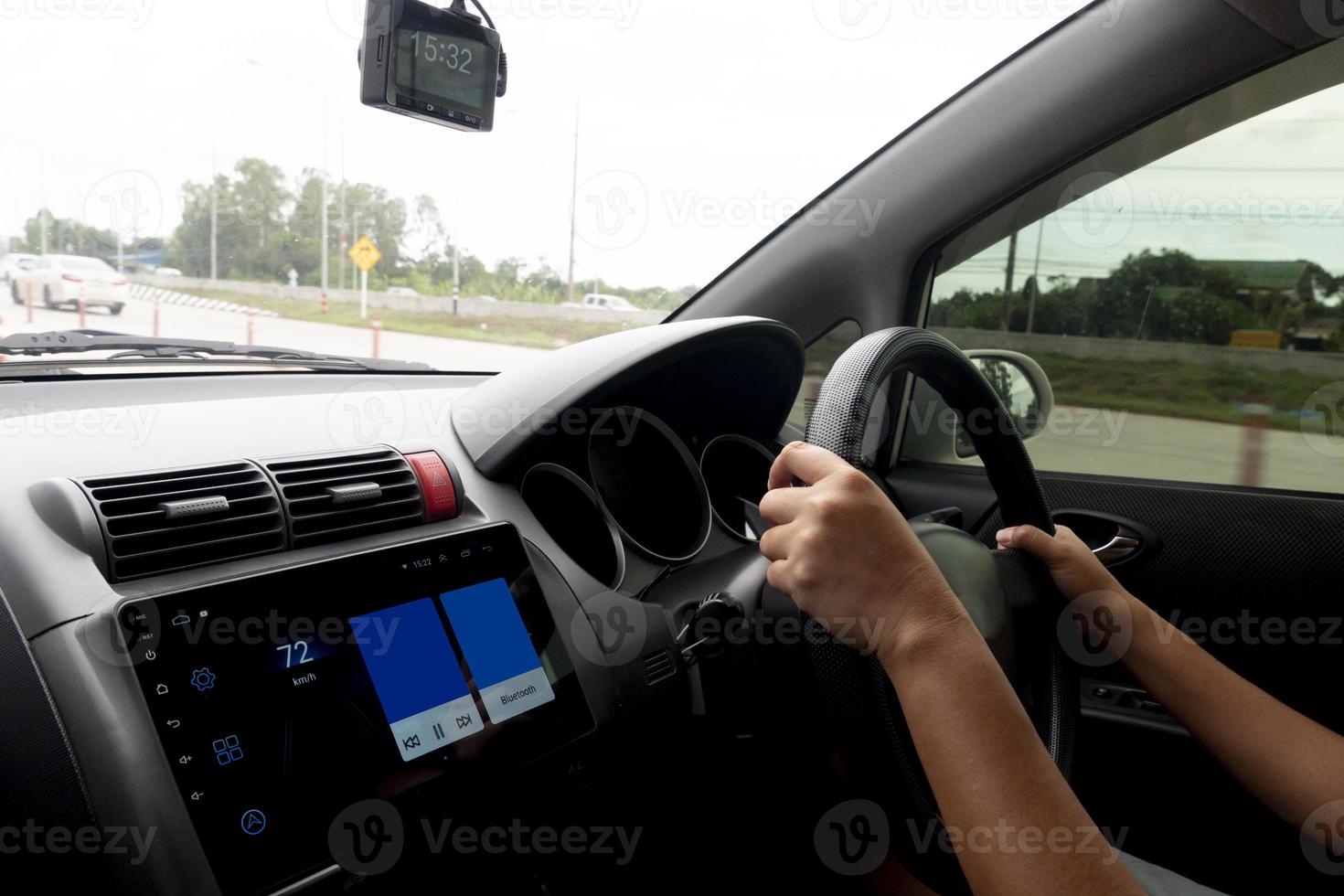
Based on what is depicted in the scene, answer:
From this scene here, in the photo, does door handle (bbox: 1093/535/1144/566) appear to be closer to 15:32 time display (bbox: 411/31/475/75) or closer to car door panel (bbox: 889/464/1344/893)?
car door panel (bbox: 889/464/1344/893)

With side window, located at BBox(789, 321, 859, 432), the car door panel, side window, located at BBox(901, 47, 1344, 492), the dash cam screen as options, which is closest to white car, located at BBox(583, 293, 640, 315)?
side window, located at BBox(789, 321, 859, 432)

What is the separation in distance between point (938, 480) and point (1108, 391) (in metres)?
0.43

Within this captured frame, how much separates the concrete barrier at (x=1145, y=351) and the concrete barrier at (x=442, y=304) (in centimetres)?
79

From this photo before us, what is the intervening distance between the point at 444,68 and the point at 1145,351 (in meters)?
1.59

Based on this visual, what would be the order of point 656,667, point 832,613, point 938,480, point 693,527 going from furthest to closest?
point 938,480
point 693,527
point 656,667
point 832,613

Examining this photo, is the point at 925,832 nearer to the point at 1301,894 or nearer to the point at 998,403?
the point at 998,403

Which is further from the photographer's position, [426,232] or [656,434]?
[426,232]

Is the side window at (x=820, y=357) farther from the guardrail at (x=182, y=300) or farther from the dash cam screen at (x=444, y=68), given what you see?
the guardrail at (x=182, y=300)

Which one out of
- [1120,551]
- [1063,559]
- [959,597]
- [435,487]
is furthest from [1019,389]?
[435,487]

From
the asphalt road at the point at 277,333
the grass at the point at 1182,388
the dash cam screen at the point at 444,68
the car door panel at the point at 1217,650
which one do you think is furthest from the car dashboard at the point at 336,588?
the car door panel at the point at 1217,650

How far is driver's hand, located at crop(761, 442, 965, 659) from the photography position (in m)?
0.99

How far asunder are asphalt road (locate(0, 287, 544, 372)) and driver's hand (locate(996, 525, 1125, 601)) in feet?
3.24

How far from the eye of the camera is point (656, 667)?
63.3 inches

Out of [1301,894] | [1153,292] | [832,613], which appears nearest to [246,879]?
[832,613]
